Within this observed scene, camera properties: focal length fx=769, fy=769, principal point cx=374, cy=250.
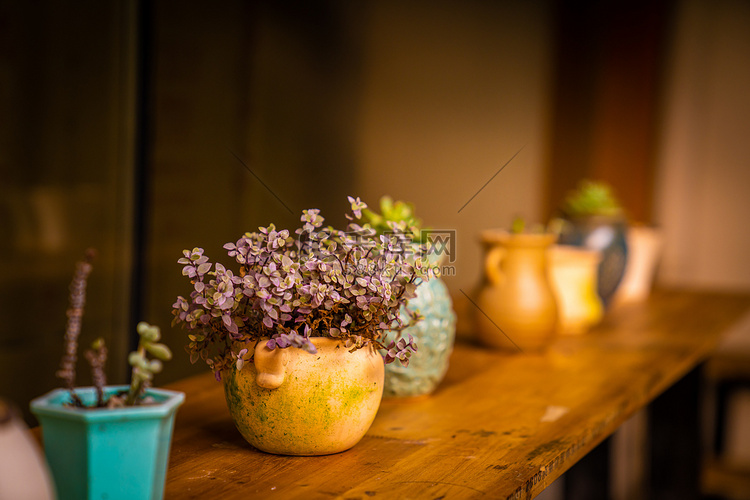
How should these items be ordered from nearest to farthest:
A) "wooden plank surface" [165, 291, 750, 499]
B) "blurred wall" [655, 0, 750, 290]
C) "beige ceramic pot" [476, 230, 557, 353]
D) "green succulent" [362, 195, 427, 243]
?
"wooden plank surface" [165, 291, 750, 499] < "green succulent" [362, 195, 427, 243] < "beige ceramic pot" [476, 230, 557, 353] < "blurred wall" [655, 0, 750, 290]

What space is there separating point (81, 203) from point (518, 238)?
3.85 ft

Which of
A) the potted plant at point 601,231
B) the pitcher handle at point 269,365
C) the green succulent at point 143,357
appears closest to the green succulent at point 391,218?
the pitcher handle at point 269,365

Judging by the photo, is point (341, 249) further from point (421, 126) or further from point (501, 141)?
point (421, 126)

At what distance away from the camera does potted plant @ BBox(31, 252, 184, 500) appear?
61 cm

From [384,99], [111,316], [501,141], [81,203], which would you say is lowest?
[111,316]

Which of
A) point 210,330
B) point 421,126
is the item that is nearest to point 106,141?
point 421,126

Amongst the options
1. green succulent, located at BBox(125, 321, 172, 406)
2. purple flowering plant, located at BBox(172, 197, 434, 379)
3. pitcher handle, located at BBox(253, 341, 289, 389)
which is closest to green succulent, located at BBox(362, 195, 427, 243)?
purple flowering plant, located at BBox(172, 197, 434, 379)

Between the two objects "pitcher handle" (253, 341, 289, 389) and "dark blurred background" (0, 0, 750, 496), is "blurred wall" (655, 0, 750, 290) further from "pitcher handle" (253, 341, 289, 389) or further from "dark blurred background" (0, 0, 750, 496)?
"pitcher handle" (253, 341, 289, 389)

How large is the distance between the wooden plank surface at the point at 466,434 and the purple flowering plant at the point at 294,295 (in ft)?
0.38

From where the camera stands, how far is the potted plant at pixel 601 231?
73.2 inches

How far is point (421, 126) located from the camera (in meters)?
2.41

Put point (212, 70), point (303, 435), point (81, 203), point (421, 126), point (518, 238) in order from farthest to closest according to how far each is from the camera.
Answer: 1. point (421, 126)
2. point (212, 70)
3. point (81, 203)
4. point (518, 238)
5. point (303, 435)

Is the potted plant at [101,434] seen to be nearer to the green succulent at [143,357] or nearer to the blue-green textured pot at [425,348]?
the green succulent at [143,357]

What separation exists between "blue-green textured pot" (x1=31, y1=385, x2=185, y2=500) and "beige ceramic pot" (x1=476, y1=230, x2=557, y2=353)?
2.81 ft
